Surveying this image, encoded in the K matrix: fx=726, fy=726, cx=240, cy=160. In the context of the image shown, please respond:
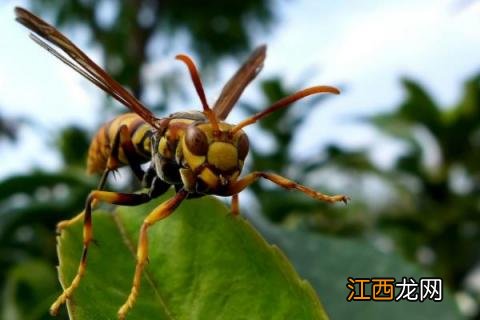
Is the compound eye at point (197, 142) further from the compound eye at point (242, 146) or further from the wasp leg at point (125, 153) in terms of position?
the wasp leg at point (125, 153)

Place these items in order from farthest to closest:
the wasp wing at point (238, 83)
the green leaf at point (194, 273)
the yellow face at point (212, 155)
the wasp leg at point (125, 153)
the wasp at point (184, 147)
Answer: the wasp leg at point (125, 153) < the wasp wing at point (238, 83) < the yellow face at point (212, 155) < the wasp at point (184, 147) < the green leaf at point (194, 273)

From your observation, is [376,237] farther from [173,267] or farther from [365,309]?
[173,267]

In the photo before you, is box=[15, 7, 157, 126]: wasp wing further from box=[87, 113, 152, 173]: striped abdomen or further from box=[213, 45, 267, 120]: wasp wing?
box=[87, 113, 152, 173]: striped abdomen

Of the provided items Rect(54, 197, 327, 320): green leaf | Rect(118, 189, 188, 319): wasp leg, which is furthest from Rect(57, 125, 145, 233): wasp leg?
Rect(54, 197, 327, 320): green leaf

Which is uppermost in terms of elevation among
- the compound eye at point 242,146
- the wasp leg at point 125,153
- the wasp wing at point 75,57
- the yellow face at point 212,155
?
the wasp leg at point 125,153

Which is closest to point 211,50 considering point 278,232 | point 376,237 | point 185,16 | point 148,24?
point 185,16

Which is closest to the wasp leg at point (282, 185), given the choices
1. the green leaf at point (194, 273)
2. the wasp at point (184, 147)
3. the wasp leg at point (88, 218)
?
the wasp at point (184, 147)
